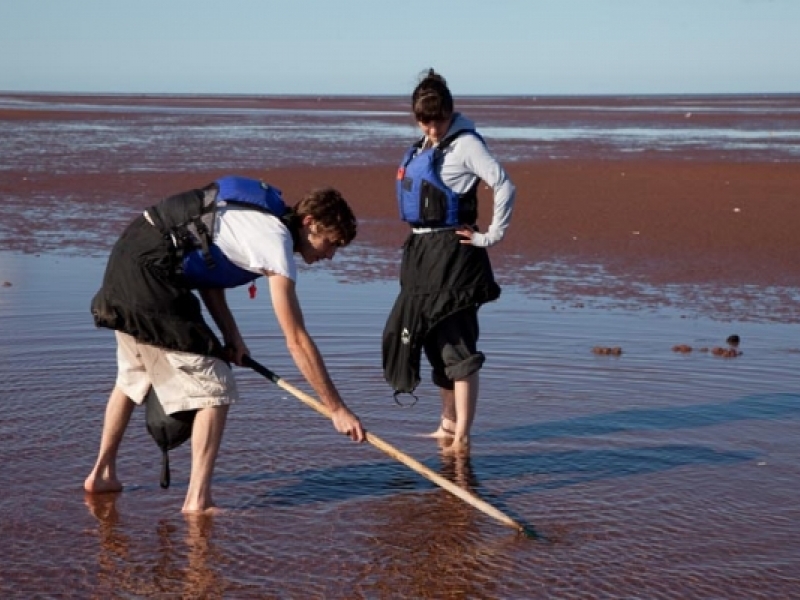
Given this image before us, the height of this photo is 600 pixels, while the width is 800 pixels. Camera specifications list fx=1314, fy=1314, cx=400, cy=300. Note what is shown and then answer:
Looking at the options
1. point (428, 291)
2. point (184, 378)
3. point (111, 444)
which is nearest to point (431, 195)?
point (428, 291)

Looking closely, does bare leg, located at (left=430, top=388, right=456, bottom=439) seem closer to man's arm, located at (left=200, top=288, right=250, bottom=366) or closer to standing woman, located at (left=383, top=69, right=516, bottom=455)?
standing woman, located at (left=383, top=69, right=516, bottom=455)

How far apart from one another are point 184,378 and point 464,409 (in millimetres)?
1569

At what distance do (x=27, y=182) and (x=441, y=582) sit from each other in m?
16.0

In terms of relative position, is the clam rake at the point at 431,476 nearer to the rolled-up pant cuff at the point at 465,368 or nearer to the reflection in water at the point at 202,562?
the reflection in water at the point at 202,562

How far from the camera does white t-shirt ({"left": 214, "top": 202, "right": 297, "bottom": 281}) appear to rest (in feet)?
14.9

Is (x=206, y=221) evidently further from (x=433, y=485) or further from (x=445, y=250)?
(x=433, y=485)

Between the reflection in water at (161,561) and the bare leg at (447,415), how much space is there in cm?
152

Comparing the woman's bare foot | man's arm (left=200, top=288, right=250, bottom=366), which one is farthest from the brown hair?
the woman's bare foot

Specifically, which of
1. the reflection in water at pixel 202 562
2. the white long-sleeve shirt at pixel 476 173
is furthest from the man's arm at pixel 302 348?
the white long-sleeve shirt at pixel 476 173

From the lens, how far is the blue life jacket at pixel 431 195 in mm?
5781

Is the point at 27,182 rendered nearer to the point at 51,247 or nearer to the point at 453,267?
the point at 51,247

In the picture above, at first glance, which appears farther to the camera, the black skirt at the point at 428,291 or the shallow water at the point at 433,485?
the black skirt at the point at 428,291

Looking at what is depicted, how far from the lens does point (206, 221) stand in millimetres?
4652

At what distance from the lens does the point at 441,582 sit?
459cm
